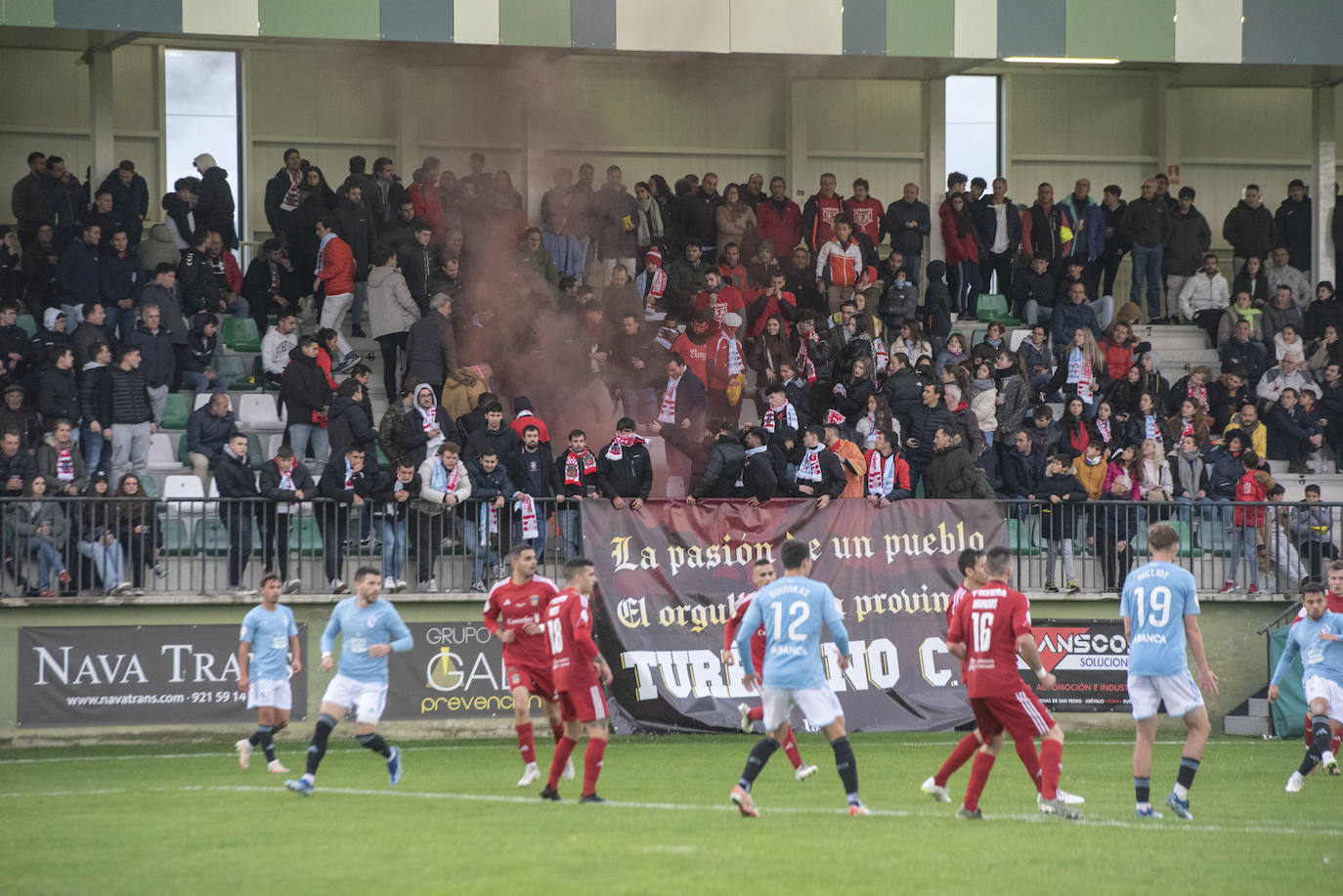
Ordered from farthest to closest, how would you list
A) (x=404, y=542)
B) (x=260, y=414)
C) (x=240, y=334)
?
1. (x=240, y=334)
2. (x=260, y=414)
3. (x=404, y=542)

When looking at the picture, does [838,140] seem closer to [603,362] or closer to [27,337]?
[603,362]

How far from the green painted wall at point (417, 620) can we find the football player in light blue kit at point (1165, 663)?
7981 millimetres

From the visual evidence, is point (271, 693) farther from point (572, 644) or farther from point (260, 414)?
point (260, 414)

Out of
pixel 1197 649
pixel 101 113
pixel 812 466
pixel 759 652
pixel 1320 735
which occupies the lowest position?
pixel 1320 735

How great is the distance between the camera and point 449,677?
18.4 metres

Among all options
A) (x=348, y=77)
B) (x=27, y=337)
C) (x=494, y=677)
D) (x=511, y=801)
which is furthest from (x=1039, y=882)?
(x=348, y=77)

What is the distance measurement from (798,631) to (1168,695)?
2.66m

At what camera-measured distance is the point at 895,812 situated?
11914 millimetres

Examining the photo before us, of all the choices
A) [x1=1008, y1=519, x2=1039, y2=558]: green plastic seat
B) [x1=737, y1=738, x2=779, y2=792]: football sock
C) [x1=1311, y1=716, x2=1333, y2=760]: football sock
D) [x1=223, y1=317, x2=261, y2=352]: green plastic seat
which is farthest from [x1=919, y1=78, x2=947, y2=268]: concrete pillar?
[x1=737, y1=738, x2=779, y2=792]: football sock

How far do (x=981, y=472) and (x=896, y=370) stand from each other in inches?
79.9

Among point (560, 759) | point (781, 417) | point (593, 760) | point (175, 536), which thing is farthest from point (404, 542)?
point (593, 760)

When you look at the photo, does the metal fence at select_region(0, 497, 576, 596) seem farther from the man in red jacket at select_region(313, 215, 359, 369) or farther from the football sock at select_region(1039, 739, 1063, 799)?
the football sock at select_region(1039, 739, 1063, 799)

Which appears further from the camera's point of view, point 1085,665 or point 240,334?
point 240,334

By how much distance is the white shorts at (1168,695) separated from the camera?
37.8 ft
